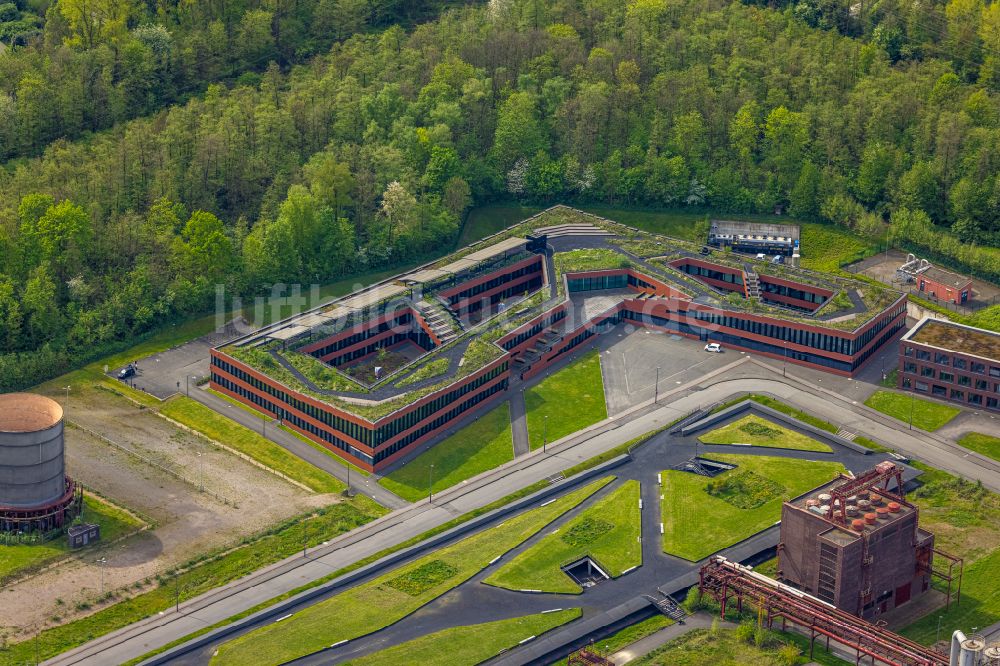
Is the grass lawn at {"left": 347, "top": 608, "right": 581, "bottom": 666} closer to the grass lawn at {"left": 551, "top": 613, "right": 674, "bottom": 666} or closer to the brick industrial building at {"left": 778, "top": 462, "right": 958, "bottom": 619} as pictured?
the grass lawn at {"left": 551, "top": 613, "right": 674, "bottom": 666}

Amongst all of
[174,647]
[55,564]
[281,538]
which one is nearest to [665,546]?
[281,538]

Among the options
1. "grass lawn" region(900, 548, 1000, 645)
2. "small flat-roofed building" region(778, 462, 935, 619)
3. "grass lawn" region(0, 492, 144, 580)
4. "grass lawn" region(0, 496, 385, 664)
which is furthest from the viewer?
"grass lawn" region(0, 492, 144, 580)

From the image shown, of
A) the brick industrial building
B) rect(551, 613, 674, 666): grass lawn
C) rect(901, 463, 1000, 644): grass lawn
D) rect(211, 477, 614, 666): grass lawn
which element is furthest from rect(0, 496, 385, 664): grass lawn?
rect(901, 463, 1000, 644): grass lawn

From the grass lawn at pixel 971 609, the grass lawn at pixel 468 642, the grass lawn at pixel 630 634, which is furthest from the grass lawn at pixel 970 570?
the grass lawn at pixel 468 642

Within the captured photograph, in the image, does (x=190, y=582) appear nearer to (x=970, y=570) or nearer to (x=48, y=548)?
(x=48, y=548)

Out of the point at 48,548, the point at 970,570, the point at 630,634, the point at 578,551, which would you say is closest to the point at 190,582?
the point at 48,548

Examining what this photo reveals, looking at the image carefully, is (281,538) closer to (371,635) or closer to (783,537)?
(371,635)
